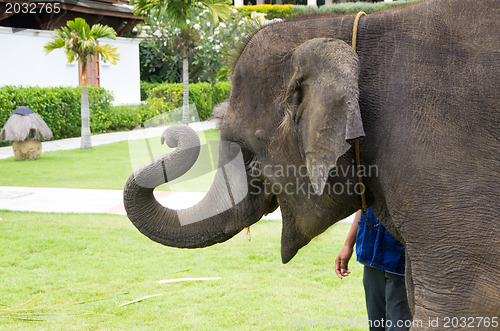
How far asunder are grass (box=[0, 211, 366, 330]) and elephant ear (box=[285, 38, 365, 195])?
191cm

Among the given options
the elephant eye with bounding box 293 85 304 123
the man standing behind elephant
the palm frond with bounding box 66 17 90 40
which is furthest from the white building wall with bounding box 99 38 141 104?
the elephant eye with bounding box 293 85 304 123

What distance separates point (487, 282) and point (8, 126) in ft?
42.6

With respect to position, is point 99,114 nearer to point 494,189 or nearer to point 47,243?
point 47,243

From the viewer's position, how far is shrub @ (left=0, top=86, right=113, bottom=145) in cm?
1577

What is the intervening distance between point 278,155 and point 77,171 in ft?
34.7

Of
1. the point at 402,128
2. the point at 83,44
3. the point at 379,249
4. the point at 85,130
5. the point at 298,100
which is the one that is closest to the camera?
the point at 402,128

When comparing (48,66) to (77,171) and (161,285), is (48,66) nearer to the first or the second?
(77,171)

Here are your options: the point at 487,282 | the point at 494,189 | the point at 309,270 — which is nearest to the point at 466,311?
the point at 487,282

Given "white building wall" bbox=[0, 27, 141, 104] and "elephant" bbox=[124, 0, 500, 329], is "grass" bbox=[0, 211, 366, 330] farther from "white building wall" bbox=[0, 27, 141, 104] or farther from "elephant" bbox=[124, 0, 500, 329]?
"white building wall" bbox=[0, 27, 141, 104]

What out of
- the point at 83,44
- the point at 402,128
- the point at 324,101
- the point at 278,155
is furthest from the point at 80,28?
the point at 402,128

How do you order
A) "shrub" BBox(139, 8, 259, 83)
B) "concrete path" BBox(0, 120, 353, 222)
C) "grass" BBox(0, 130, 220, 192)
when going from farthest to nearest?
"shrub" BBox(139, 8, 259, 83) → "grass" BBox(0, 130, 220, 192) → "concrete path" BBox(0, 120, 353, 222)

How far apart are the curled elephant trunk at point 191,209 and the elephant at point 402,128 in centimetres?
14

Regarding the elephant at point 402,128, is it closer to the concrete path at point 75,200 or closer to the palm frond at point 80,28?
the concrete path at point 75,200

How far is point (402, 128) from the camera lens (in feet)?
5.89
